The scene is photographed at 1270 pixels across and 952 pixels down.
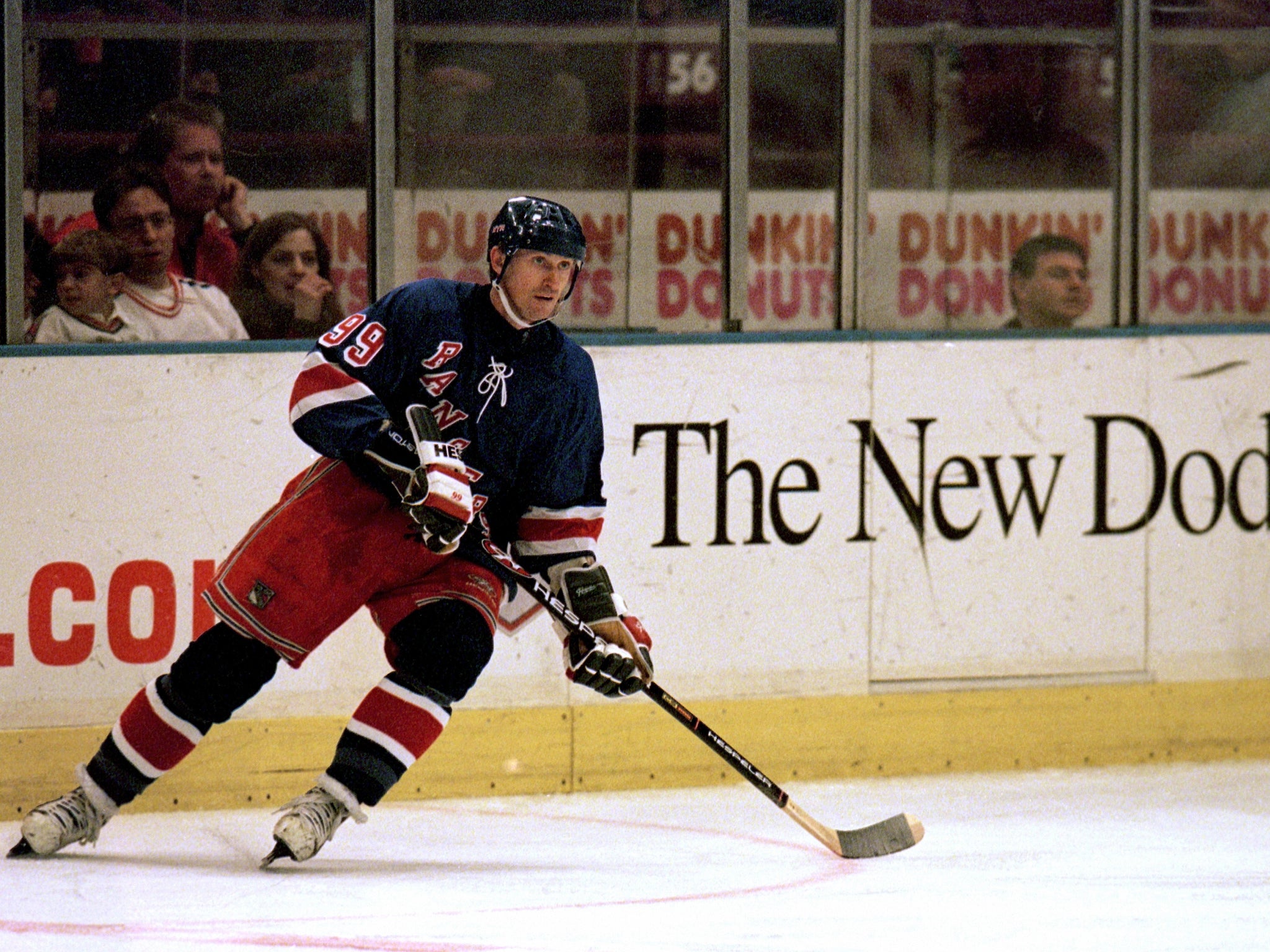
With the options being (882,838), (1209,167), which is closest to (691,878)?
(882,838)

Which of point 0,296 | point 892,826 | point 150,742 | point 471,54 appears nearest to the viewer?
point 150,742

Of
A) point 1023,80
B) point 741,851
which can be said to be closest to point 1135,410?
point 1023,80

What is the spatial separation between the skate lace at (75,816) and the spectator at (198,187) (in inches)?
40.5

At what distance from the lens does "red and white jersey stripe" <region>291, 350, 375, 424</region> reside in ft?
10.6

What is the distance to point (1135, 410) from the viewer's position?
4.39 metres

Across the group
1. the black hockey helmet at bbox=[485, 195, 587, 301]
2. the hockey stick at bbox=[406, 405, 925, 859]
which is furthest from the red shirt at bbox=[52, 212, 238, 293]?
the hockey stick at bbox=[406, 405, 925, 859]

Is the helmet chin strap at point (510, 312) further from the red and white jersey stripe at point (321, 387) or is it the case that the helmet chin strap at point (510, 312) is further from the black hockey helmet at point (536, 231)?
the red and white jersey stripe at point (321, 387)

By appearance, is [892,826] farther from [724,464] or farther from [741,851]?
[724,464]

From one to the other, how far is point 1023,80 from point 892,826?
1715 millimetres

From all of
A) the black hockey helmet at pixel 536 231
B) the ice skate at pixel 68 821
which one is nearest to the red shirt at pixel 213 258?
the black hockey helmet at pixel 536 231

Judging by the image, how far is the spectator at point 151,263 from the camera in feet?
12.5

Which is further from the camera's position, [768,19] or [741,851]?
[768,19]

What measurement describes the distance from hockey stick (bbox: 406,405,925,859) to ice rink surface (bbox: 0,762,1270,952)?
0.04m

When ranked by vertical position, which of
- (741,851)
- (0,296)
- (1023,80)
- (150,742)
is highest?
(1023,80)
